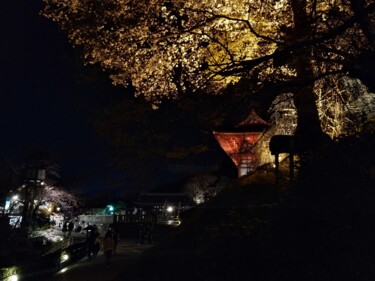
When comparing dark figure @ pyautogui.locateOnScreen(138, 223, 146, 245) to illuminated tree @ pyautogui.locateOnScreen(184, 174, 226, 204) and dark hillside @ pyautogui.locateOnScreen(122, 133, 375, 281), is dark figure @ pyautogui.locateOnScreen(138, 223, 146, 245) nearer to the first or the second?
dark hillside @ pyautogui.locateOnScreen(122, 133, 375, 281)

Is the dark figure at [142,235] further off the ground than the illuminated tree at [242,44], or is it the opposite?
the illuminated tree at [242,44]

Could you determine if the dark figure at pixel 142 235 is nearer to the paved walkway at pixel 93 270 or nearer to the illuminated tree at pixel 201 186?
the paved walkway at pixel 93 270

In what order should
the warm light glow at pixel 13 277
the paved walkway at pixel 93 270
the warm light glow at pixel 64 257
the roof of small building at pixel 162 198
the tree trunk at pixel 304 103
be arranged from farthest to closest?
the roof of small building at pixel 162 198 < the warm light glow at pixel 64 257 < the paved walkway at pixel 93 270 < the warm light glow at pixel 13 277 < the tree trunk at pixel 304 103

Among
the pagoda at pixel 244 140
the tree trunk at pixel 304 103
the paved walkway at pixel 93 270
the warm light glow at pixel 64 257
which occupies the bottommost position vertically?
the paved walkway at pixel 93 270

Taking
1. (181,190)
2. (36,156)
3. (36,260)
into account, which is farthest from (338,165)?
(181,190)

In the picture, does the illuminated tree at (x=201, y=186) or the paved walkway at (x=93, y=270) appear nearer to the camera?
the paved walkway at (x=93, y=270)

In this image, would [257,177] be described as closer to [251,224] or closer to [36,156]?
[251,224]

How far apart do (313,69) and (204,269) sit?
5.82m

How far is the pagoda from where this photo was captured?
2258 centimetres

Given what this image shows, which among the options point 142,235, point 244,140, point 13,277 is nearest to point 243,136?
point 244,140

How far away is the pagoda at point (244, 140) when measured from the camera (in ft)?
74.1

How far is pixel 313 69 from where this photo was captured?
35.3ft

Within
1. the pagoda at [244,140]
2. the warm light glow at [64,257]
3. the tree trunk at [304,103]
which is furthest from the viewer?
the pagoda at [244,140]

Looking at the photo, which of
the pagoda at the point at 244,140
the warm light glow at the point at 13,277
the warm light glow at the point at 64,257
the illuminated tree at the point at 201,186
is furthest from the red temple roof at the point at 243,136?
the illuminated tree at the point at 201,186
